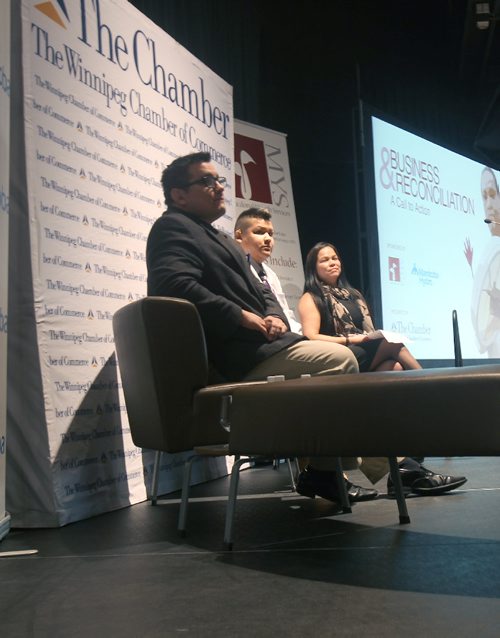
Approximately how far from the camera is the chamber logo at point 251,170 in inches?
233

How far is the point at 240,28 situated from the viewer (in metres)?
6.50

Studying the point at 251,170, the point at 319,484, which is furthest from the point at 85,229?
the point at 251,170

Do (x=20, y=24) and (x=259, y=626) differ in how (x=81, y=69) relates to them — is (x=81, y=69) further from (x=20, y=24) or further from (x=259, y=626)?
(x=259, y=626)

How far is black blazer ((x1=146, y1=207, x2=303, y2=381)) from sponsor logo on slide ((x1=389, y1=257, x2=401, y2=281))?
3.16 meters

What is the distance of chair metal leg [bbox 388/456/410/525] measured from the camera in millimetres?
2254

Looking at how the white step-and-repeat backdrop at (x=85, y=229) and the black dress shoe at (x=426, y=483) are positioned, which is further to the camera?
the black dress shoe at (x=426, y=483)

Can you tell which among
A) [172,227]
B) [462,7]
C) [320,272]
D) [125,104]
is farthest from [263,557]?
[462,7]

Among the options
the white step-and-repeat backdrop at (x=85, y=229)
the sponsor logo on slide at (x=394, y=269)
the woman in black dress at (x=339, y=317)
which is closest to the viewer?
the white step-and-repeat backdrop at (x=85, y=229)

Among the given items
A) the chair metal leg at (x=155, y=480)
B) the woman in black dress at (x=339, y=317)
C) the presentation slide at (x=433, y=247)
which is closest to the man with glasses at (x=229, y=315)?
the chair metal leg at (x=155, y=480)

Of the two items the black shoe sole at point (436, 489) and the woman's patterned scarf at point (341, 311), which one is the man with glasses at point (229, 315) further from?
the woman's patterned scarf at point (341, 311)

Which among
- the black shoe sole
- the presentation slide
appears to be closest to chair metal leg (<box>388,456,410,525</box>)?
the black shoe sole

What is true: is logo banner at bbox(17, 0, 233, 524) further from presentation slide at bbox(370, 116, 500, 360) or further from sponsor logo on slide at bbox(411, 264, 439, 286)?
sponsor logo on slide at bbox(411, 264, 439, 286)

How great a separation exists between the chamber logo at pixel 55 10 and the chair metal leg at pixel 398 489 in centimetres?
197

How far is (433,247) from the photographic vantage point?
638cm
